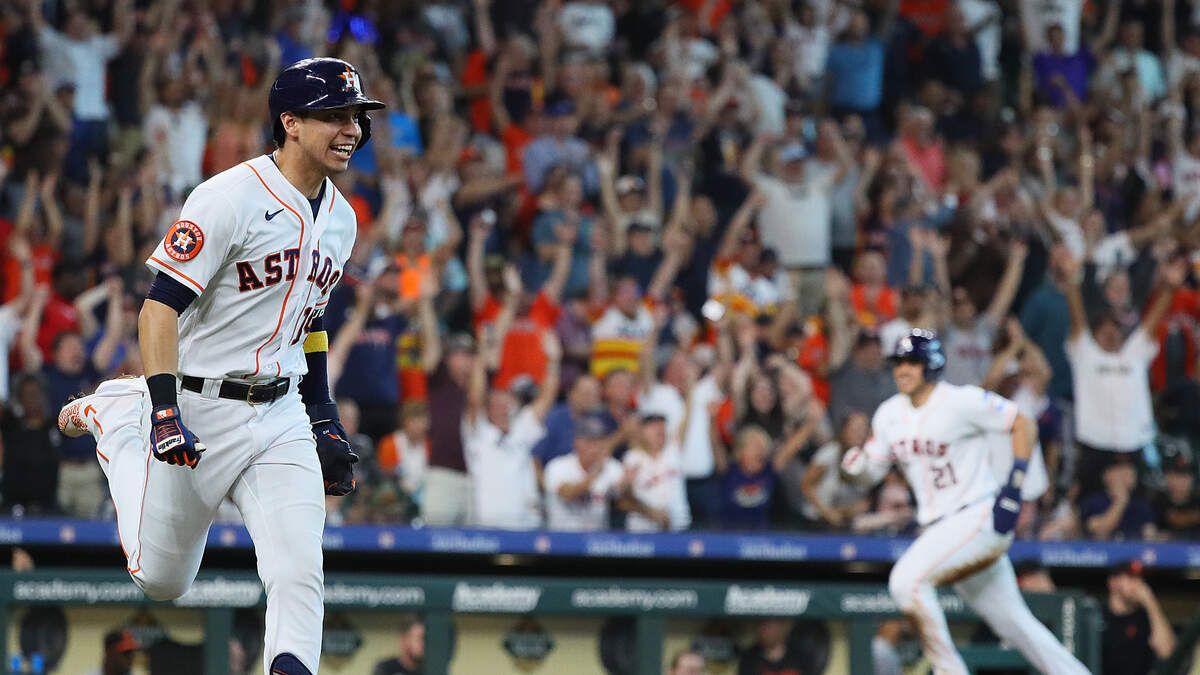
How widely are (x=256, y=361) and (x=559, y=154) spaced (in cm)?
757

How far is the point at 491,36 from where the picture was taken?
44.6 ft

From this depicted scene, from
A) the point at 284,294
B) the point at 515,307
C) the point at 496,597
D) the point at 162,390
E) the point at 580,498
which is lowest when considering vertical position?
the point at 496,597

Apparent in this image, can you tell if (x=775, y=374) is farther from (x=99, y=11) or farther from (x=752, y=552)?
(x=99, y=11)

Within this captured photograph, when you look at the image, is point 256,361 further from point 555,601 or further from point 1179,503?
point 1179,503

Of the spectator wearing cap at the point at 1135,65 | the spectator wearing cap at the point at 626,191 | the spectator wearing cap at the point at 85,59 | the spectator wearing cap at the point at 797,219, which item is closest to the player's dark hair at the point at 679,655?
the spectator wearing cap at the point at 626,191

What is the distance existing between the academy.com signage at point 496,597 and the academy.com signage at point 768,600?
40.7 inches

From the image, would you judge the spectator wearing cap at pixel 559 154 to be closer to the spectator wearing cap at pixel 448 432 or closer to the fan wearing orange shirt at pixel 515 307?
the fan wearing orange shirt at pixel 515 307

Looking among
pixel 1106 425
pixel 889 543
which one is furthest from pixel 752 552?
pixel 1106 425

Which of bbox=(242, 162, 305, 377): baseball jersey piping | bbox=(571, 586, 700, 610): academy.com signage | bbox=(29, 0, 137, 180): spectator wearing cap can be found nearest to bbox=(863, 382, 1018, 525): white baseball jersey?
bbox=(571, 586, 700, 610): academy.com signage

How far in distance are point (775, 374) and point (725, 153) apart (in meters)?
2.61

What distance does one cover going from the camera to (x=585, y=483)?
9.86 metres

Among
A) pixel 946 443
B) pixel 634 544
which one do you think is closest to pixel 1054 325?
pixel 946 443

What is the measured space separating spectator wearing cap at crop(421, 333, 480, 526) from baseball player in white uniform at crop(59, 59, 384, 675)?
460 centimetres

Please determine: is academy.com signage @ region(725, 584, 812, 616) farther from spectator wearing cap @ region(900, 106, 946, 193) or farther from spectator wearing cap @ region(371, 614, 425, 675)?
spectator wearing cap @ region(900, 106, 946, 193)
